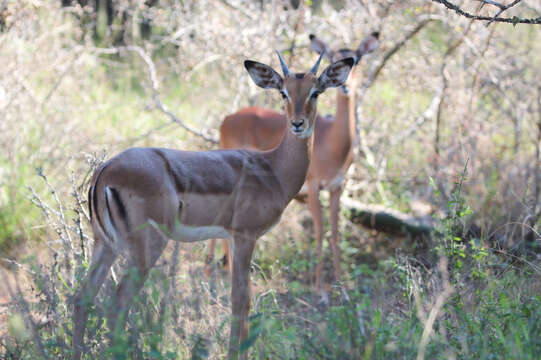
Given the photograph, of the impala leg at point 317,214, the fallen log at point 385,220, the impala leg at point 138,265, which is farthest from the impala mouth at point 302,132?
the fallen log at point 385,220

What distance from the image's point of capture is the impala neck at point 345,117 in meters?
5.54

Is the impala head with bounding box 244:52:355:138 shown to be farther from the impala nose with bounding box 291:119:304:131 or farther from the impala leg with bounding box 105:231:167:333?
the impala leg with bounding box 105:231:167:333

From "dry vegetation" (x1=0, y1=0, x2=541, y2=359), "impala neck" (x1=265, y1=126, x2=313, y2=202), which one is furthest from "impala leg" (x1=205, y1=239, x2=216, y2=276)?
"impala neck" (x1=265, y1=126, x2=313, y2=202)

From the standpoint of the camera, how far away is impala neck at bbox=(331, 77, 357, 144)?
554cm

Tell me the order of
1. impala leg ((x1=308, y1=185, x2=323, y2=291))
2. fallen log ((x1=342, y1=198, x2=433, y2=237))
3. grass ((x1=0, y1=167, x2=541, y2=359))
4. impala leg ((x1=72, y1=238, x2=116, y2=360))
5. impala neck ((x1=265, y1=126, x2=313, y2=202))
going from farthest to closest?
fallen log ((x1=342, y1=198, x2=433, y2=237))
impala leg ((x1=308, y1=185, x2=323, y2=291))
impala neck ((x1=265, y1=126, x2=313, y2=202))
impala leg ((x1=72, y1=238, x2=116, y2=360))
grass ((x1=0, y1=167, x2=541, y2=359))

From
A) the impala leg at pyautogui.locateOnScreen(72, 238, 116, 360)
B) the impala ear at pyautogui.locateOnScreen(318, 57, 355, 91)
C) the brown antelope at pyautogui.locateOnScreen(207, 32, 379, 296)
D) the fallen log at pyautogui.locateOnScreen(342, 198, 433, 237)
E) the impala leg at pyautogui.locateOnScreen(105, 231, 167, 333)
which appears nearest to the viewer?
the impala leg at pyautogui.locateOnScreen(105, 231, 167, 333)

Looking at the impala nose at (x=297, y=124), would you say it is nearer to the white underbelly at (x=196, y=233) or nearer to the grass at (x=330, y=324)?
the white underbelly at (x=196, y=233)

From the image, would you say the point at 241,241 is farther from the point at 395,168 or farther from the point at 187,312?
the point at 395,168

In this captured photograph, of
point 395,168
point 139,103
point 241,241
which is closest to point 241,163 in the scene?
point 241,241

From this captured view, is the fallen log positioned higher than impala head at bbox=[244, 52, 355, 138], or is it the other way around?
impala head at bbox=[244, 52, 355, 138]

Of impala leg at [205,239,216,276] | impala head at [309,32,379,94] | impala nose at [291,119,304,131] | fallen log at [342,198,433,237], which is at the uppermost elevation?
impala head at [309,32,379,94]

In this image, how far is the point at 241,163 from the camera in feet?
11.6

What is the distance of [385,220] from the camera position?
5.95 metres

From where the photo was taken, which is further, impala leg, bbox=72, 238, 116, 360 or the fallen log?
the fallen log
